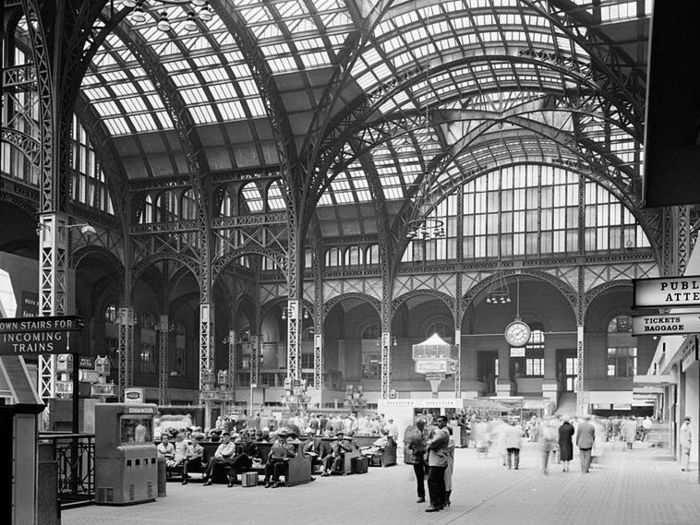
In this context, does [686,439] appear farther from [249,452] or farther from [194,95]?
[194,95]

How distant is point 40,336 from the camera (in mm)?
14023

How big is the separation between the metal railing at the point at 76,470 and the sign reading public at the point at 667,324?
9.42 meters

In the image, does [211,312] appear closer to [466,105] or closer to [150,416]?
[466,105]

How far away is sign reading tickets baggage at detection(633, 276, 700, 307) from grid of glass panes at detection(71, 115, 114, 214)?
38182 mm

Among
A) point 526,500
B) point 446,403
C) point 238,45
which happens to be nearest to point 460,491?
point 526,500

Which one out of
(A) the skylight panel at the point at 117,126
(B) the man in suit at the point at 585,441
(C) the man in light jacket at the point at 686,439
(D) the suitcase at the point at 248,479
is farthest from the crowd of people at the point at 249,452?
(A) the skylight panel at the point at 117,126

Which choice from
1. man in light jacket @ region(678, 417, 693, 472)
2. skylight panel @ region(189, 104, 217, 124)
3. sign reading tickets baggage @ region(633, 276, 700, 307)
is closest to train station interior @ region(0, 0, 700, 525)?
sign reading tickets baggage @ region(633, 276, 700, 307)

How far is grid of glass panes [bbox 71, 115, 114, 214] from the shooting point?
46531 millimetres

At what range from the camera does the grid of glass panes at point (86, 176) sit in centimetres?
4653

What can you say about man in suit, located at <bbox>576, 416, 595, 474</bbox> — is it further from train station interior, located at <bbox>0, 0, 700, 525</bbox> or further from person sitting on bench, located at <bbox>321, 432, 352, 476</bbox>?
person sitting on bench, located at <bbox>321, 432, 352, 476</bbox>

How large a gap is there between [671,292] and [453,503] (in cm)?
721

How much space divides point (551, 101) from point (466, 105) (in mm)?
5677

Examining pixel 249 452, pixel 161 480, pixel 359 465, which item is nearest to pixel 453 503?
pixel 161 480

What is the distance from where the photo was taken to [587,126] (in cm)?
4769
